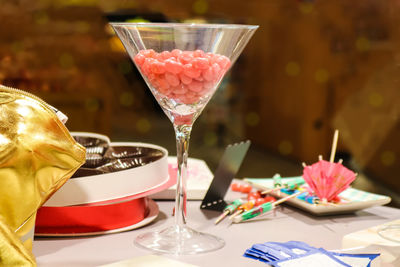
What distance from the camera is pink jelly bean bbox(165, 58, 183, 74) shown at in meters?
0.89

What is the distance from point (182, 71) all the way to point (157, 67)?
0.04 m

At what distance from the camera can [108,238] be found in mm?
958

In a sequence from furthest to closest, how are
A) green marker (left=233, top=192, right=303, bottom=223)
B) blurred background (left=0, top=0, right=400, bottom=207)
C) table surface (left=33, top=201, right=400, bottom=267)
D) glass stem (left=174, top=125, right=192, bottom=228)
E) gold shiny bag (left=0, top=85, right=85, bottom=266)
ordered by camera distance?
blurred background (left=0, top=0, right=400, bottom=207) → green marker (left=233, top=192, right=303, bottom=223) → glass stem (left=174, top=125, right=192, bottom=228) → table surface (left=33, top=201, right=400, bottom=267) → gold shiny bag (left=0, top=85, right=85, bottom=266)

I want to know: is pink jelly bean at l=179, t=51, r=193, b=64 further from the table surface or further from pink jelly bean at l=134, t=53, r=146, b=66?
the table surface

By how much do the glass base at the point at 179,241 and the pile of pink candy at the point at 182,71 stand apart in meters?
0.24

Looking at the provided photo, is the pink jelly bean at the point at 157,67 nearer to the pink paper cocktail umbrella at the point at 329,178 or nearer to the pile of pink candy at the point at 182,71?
the pile of pink candy at the point at 182,71

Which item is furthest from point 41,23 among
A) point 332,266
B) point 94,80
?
point 332,266

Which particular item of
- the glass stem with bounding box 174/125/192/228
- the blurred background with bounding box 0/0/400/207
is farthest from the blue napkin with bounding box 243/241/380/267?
the blurred background with bounding box 0/0/400/207

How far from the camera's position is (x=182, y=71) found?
89 centimetres

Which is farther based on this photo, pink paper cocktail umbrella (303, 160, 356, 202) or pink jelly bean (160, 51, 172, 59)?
pink paper cocktail umbrella (303, 160, 356, 202)

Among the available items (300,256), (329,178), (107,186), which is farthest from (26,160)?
(329,178)

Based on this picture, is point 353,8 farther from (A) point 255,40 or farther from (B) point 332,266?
(B) point 332,266

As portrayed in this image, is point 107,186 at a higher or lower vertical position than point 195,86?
lower

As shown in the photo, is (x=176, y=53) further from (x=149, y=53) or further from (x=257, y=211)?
Answer: (x=257, y=211)
